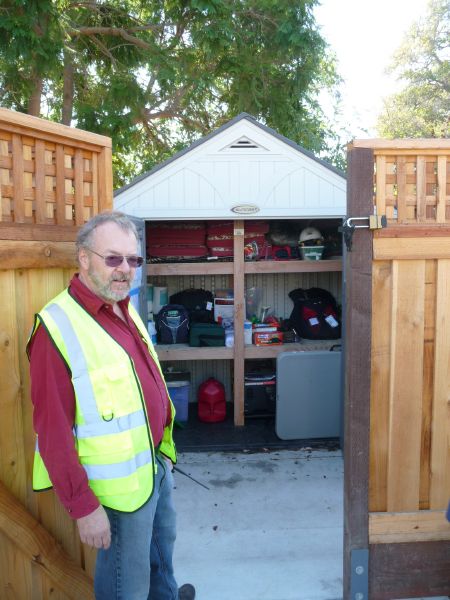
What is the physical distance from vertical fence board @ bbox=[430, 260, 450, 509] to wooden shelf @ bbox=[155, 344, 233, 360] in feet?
11.4

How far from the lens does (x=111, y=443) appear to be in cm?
196

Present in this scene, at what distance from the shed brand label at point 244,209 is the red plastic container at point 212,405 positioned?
7.01ft

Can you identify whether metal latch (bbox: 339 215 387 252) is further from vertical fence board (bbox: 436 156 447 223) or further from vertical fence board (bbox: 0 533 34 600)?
vertical fence board (bbox: 0 533 34 600)

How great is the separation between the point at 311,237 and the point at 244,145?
1.35 m

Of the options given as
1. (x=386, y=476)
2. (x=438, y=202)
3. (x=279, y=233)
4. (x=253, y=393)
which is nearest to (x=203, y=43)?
(x=279, y=233)

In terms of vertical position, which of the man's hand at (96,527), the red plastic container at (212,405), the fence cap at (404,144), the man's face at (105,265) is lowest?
the red plastic container at (212,405)

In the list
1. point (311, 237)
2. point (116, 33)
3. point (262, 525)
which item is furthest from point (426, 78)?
point (262, 525)

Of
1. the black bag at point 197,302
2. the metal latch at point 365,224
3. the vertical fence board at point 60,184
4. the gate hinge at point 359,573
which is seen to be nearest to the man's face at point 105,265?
the vertical fence board at point 60,184

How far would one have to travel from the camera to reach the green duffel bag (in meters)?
6.21

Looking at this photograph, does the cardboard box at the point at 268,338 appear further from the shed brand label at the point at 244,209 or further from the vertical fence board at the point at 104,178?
the vertical fence board at the point at 104,178

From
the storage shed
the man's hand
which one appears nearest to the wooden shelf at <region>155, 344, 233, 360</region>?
the storage shed

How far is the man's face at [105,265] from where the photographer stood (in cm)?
208

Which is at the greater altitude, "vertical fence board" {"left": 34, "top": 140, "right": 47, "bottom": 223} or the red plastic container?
"vertical fence board" {"left": 34, "top": 140, "right": 47, "bottom": 223}

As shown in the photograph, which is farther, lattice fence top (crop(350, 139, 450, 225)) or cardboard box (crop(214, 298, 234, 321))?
cardboard box (crop(214, 298, 234, 321))
